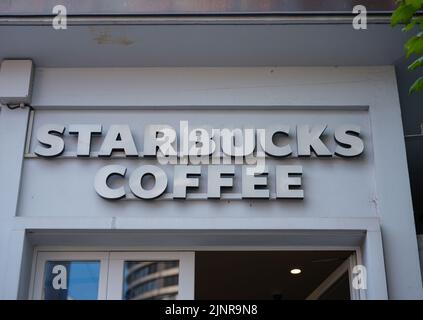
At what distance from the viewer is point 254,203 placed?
20.1ft

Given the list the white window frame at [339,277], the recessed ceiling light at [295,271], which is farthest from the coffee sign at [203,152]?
the recessed ceiling light at [295,271]

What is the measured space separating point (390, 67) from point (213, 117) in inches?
66.8

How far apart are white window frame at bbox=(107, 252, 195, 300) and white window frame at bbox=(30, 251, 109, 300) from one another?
5 cm

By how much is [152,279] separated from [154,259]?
0.63ft

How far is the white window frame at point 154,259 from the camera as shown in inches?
240

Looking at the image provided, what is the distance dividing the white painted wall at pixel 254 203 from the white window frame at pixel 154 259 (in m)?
0.39

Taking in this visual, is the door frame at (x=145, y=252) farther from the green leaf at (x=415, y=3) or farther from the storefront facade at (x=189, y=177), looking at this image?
the green leaf at (x=415, y=3)

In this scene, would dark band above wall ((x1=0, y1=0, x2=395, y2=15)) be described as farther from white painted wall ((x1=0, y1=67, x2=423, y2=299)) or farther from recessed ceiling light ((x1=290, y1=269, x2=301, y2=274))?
recessed ceiling light ((x1=290, y1=269, x2=301, y2=274))

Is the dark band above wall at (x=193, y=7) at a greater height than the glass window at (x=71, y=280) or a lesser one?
greater

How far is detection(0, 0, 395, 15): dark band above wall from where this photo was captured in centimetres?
599

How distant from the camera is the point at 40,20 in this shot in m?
6.01

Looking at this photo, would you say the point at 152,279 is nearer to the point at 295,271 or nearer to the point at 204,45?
the point at 204,45

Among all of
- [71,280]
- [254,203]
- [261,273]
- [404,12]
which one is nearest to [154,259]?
[71,280]
